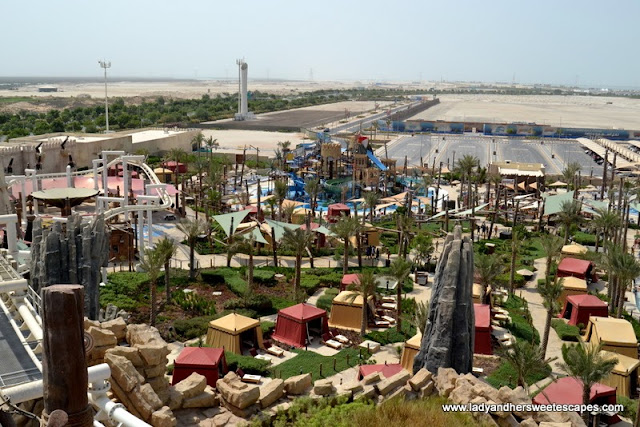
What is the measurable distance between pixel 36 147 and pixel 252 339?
34.5m

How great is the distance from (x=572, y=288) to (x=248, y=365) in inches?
621

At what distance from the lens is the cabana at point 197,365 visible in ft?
59.4

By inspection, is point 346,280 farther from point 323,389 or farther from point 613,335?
point 323,389

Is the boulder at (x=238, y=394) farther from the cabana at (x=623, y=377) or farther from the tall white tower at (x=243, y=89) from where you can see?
the tall white tower at (x=243, y=89)

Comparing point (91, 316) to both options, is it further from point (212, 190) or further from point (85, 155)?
point (85, 155)

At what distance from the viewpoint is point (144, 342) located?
1341 cm

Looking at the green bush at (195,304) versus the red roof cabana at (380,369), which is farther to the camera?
the green bush at (195,304)

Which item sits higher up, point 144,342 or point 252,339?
point 144,342

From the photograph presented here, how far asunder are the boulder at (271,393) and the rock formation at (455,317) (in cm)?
451

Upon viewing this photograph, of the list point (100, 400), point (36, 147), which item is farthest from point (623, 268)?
point (36, 147)

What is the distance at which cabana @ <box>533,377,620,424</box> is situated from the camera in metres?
16.7

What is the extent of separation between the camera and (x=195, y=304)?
85.9 feet

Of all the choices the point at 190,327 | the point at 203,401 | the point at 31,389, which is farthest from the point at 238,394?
the point at 190,327

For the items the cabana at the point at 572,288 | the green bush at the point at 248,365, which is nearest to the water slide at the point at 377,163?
the cabana at the point at 572,288
